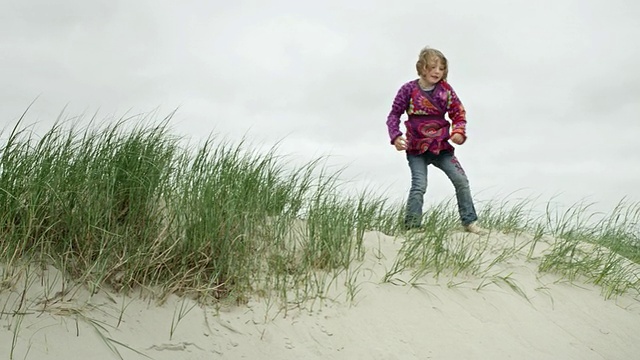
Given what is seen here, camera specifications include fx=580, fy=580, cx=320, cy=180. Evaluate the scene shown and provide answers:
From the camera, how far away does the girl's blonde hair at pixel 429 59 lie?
5.55 metres

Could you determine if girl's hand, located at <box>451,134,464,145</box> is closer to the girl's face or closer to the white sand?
the girl's face

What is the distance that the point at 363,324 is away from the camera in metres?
3.32

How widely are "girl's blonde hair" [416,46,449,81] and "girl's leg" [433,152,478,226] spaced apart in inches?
32.2

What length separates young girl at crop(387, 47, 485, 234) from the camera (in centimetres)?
540

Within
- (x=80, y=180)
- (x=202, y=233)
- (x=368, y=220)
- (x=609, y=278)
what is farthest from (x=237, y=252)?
(x=609, y=278)

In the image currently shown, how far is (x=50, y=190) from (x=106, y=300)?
73 cm

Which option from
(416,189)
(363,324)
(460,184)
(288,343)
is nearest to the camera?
(288,343)

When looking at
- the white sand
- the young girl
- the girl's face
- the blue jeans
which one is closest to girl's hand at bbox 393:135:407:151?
the young girl

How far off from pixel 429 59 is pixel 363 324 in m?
3.09

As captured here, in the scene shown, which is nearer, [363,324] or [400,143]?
[363,324]

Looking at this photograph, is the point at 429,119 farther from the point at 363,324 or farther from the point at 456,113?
the point at 363,324

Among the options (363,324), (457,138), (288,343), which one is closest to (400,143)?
(457,138)

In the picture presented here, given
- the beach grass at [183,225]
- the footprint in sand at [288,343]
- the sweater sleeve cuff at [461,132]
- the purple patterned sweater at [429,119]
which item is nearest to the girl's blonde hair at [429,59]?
the purple patterned sweater at [429,119]

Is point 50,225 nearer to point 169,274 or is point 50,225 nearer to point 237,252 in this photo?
point 169,274
